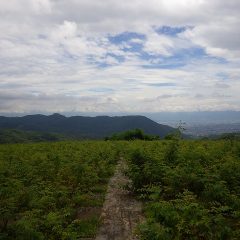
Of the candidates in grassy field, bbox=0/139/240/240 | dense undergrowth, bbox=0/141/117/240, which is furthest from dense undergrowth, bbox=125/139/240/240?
dense undergrowth, bbox=0/141/117/240

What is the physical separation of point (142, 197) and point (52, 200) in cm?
360

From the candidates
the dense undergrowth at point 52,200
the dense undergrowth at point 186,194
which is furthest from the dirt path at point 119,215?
the dense undergrowth at point 186,194

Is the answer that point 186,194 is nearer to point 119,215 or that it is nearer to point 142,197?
point 119,215

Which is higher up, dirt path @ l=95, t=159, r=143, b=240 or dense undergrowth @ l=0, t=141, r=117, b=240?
dense undergrowth @ l=0, t=141, r=117, b=240

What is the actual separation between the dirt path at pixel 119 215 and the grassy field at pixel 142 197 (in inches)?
12.8

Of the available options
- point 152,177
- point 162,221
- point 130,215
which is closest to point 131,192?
point 152,177

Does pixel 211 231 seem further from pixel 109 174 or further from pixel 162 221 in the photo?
pixel 109 174

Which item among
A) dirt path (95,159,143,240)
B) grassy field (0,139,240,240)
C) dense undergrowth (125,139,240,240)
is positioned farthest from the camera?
dirt path (95,159,143,240)

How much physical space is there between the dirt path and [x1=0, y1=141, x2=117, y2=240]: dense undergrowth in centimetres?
32

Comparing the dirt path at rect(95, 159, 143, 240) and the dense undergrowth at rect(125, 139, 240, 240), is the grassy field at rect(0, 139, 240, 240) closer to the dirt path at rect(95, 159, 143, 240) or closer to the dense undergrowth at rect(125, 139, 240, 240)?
the dense undergrowth at rect(125, 139, 240, 240)

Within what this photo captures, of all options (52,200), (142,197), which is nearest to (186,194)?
(142,197)

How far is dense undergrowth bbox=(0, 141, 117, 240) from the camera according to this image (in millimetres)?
9086

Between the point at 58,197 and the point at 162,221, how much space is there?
4.90 meters

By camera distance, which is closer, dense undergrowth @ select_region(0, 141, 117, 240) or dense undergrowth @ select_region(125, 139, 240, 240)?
dense undergrowth @ select_region(125, 139, 240, 240)
